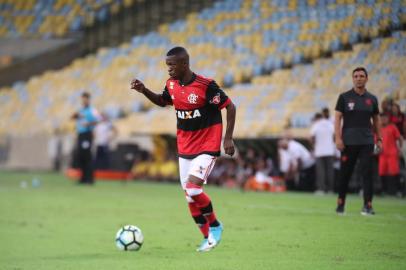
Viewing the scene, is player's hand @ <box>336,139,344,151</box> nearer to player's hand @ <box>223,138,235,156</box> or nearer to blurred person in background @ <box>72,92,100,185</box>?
player's hand @ <box>223,138,235,156</box>

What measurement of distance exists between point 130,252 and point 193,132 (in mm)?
1464

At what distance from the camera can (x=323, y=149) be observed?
61.1 feet

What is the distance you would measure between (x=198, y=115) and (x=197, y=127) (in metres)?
0.13

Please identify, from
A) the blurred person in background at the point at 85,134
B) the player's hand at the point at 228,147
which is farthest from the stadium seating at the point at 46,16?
the player's hand at the point at 228,147

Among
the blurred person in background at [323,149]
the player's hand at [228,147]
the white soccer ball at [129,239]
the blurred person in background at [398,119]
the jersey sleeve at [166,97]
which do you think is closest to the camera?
the player's hand at [228,147]

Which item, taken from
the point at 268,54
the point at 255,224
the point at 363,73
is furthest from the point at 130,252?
the point at 268,54

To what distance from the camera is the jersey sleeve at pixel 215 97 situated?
846 cm

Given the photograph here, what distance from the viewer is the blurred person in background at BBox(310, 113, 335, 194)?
1848cm

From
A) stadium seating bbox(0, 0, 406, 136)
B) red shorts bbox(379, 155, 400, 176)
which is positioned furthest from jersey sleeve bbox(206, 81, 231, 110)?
red shorts bbox(379, 155, 400, 176)

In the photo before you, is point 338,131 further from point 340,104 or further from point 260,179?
point 260,179

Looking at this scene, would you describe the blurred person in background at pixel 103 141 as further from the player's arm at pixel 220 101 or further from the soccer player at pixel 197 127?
the player's arm at pixel 220 101

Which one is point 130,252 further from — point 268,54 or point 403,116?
point 268,54

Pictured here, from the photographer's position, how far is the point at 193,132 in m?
8.62

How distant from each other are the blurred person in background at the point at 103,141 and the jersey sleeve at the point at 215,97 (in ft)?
55.3
